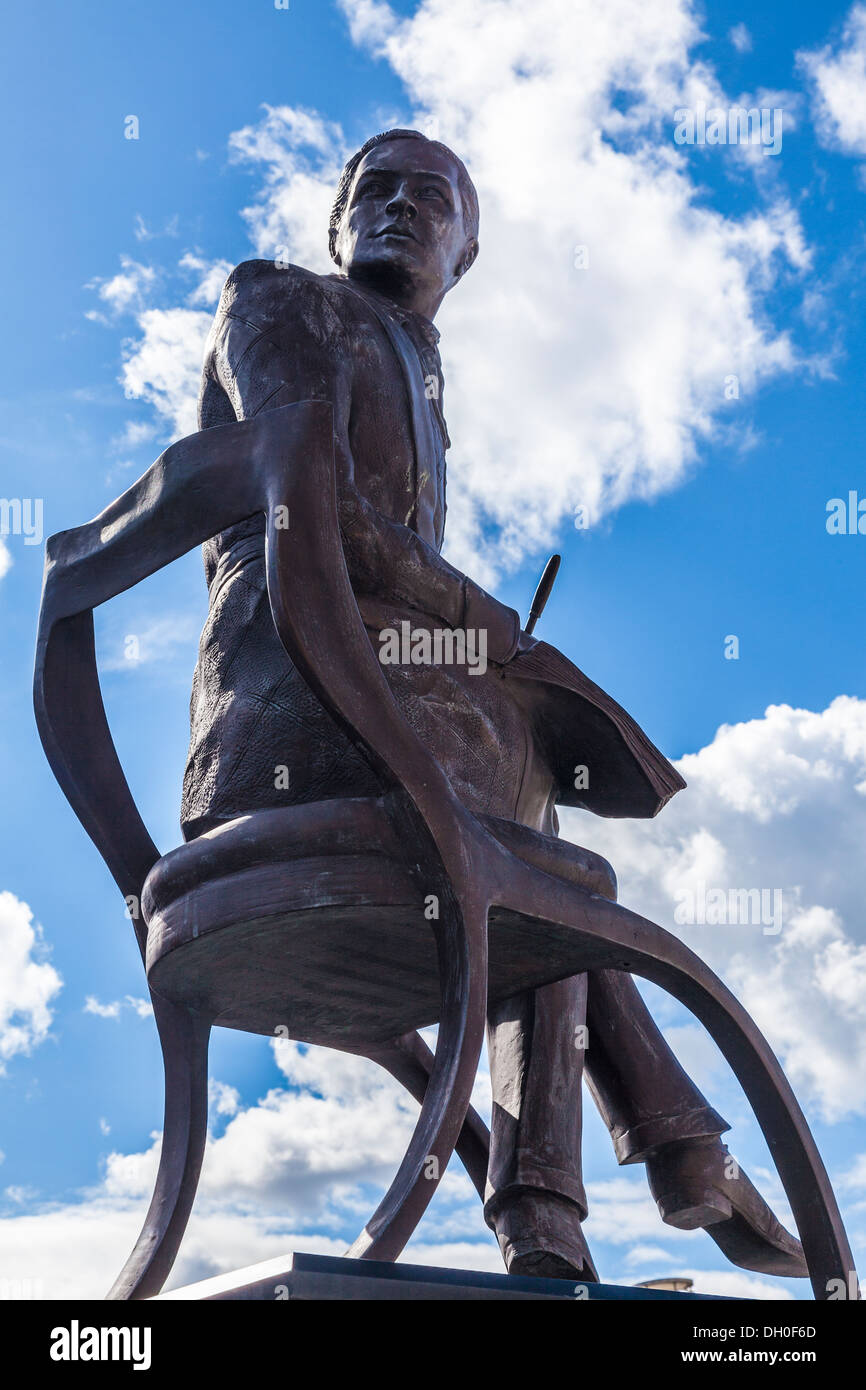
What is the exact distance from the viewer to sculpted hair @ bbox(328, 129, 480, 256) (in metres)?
7.55

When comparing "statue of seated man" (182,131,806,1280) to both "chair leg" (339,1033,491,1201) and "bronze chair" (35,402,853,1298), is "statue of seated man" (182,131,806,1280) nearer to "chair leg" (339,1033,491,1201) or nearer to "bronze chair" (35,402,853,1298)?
"bronze chair" (35,402,853,1298)

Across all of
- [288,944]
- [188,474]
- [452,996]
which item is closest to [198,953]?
[288,944]

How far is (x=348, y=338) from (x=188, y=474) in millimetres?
1286

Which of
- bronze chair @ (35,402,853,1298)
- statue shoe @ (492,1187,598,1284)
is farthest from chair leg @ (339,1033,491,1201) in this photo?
statue shoe @ (492,1187,598,1284)

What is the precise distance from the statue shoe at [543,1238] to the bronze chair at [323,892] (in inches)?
33.7

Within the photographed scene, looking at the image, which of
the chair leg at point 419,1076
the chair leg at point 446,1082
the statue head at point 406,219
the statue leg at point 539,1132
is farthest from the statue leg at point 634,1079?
the statue head at point 406,219

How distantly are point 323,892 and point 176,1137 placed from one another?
1.49m

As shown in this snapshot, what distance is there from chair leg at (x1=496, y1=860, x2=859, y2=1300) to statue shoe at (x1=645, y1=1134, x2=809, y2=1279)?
0.25 m

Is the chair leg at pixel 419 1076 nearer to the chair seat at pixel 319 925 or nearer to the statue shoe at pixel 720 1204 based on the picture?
the chair seat at pixel 319 925

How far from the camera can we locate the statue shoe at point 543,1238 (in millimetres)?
5871
